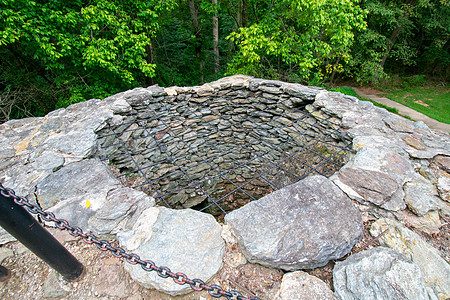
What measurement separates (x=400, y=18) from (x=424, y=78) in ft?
13.7

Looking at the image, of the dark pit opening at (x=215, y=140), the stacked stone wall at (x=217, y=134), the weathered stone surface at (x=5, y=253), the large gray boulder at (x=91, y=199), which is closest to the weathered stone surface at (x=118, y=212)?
the large gray boulder at (x=91, y=199)

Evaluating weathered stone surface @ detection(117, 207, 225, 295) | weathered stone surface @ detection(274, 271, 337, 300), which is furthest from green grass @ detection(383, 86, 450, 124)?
weathered stone surface @ detection(117, 207, 225, 295)

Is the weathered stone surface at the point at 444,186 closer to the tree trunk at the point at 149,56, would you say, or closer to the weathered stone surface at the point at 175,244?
the weathered stone surface at the point at 175,244

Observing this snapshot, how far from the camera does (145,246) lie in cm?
132

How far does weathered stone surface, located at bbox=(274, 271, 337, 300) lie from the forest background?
4.42 meters

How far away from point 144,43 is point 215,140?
107 inches

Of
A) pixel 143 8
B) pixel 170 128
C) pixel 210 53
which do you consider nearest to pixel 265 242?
pixel 170 128

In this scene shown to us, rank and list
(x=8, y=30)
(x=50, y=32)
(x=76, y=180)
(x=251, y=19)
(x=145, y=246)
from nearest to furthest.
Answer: (x=145, y=246) → (x=76, y=180) → (x=8, y=30) → (x=50, y=32) → (x=251, y=19)

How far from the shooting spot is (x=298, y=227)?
4.57 feet

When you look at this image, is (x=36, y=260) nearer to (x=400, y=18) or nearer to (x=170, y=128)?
(x=170, y=128)

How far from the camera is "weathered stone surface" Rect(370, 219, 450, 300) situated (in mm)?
1190

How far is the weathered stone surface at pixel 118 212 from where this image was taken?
1.49 meters

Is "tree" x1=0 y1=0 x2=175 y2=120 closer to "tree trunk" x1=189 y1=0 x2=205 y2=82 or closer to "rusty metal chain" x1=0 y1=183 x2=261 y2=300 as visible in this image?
"tree trunk" x1=189 y1=0 x2=205 y2=82

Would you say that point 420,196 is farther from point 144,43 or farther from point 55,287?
point 144,43
